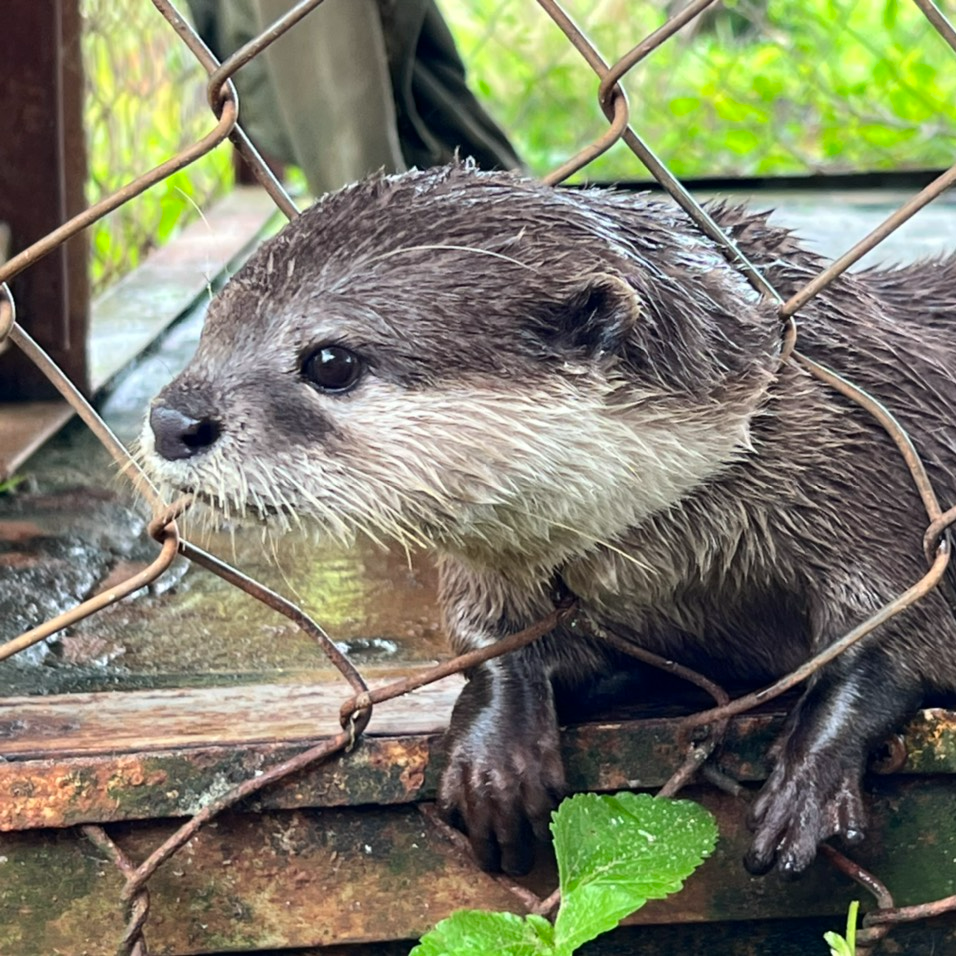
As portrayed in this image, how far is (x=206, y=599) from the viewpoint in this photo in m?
2.43

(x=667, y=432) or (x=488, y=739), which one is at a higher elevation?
(x=667, y=432)

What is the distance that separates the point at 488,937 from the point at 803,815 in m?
0.36

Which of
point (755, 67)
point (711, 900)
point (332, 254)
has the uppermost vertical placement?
point (332, 254)

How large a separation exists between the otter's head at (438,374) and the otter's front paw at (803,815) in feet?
1.13

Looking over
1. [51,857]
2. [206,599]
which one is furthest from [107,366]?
[51,857]

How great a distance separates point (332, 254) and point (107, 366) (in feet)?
7.30

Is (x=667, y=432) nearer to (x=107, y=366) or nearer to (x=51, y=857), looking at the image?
(x=51, y=857)

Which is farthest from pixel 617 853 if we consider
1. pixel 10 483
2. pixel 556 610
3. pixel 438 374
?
pixel 10 483

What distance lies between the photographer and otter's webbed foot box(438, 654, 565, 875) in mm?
1650

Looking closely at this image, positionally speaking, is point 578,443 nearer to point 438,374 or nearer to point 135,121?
point 438,374

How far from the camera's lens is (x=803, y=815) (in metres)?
1.62

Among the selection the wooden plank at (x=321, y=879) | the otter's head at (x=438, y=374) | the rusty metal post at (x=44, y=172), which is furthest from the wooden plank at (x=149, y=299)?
the wooden plank at (x=321, y=879)

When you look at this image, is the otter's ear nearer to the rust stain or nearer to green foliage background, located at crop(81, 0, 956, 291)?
the rust stain

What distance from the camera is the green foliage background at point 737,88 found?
784cm
